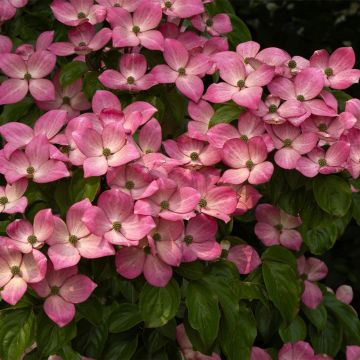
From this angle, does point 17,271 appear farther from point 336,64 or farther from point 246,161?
point 336,64

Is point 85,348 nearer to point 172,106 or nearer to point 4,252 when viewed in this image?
point 4,252

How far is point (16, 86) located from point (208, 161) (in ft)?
1.17

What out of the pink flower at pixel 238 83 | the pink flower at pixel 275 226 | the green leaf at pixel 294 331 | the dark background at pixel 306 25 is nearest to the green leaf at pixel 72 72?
the pink flower at pixel 238 83

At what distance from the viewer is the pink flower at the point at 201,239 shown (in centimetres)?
113

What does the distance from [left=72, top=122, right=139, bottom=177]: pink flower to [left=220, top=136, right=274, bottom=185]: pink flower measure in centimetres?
18

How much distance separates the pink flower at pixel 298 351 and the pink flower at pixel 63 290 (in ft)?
1.51

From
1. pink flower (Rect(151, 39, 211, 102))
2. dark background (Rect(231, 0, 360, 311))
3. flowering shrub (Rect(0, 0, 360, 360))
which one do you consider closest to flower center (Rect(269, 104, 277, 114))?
flowering shrub (Rect(0, 0, 360, 360))

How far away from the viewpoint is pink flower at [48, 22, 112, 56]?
50.4 inches

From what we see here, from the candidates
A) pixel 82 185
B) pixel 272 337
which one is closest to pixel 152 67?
pixel 82 185

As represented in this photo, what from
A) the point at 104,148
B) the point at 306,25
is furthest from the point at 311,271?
the point at 306,25

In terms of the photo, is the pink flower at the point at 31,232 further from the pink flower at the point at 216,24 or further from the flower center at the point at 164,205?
the pink flower at the point at 216,24

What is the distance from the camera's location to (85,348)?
1245mm

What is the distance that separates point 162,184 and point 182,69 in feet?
0.92

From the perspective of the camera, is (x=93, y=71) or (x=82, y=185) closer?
(x=82, y=185)
